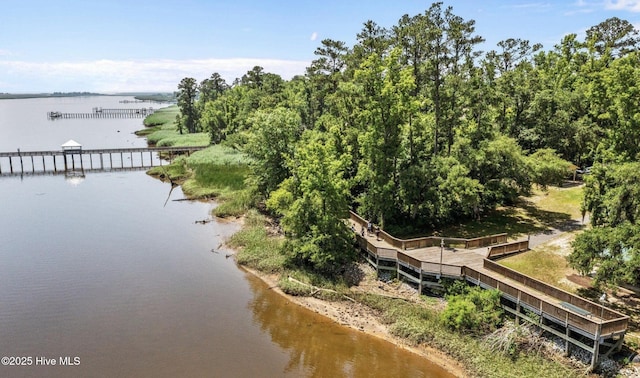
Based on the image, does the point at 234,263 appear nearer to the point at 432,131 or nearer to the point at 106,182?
the point at 432,131

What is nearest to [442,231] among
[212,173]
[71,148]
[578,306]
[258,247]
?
[578,306]

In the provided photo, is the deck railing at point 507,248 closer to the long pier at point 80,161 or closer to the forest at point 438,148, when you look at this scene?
the forest at point 438,148

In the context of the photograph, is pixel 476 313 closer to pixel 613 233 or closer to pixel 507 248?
pixel 613 233

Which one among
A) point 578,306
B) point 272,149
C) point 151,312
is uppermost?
point 272,149

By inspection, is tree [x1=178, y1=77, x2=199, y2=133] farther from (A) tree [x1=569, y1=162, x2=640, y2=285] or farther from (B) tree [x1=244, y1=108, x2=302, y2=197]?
(A) tree [x1=569, y1=162, x2=640, y2=285]

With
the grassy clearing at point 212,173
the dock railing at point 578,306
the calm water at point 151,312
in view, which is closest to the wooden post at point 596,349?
the dock railing at point 578,306

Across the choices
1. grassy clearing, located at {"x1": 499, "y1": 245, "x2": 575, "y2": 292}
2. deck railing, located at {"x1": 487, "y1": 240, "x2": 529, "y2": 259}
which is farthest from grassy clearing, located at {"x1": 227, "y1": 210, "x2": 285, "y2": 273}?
grassy clearing, located at {"x1": 499, "y1": 245, "x2": 575, "y2": 292}

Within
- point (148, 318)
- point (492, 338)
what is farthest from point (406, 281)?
point (148, 318)
